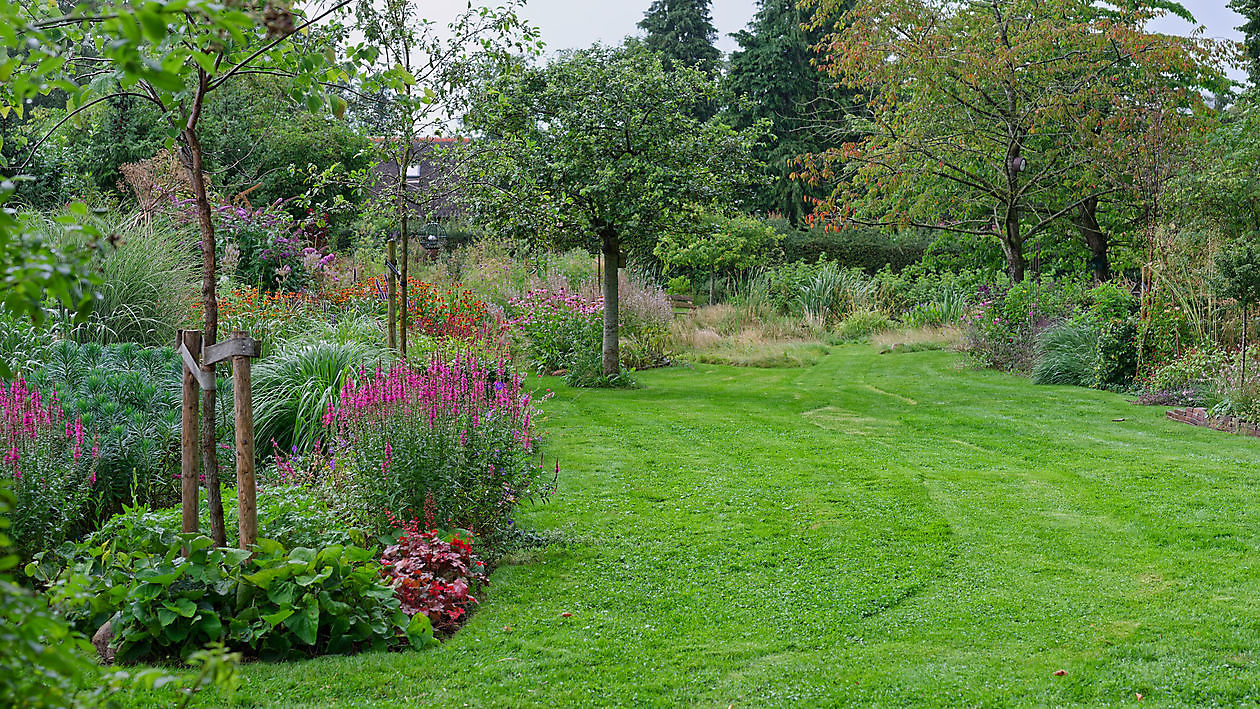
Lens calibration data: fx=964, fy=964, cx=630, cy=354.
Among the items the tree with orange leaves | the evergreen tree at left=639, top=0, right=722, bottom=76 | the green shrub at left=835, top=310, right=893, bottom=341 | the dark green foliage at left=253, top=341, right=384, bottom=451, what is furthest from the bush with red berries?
the evergreen tree at left=639, top=0, right=722, bottom=76

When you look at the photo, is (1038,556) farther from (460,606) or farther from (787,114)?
(787,114)

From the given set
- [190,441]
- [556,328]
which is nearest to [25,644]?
[190,441]

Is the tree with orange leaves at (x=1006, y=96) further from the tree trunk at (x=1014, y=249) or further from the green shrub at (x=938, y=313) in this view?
the green shrub at (x=938, y=313)

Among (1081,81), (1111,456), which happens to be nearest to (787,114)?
(1081,81)

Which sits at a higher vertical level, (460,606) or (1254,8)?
(1254,8)

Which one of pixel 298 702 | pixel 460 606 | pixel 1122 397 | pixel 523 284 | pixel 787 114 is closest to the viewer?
pixel 298 702

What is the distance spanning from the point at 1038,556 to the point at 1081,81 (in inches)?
411

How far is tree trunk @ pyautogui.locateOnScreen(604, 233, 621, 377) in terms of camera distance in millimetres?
10344

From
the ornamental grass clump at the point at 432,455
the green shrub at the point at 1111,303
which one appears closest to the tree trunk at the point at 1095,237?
the green shrub at the point at 1111,303

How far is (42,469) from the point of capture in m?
3.87

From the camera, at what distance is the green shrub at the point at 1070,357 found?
1076cm

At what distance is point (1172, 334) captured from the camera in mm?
10000

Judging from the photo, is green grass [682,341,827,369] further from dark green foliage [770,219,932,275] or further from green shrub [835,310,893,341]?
dark green foliage [770,219,932,275]

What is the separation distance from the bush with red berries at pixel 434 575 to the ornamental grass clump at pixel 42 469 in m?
1.33
